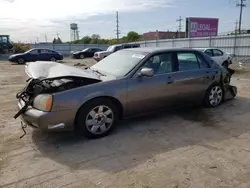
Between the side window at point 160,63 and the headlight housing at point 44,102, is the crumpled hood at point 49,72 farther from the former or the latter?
the side window at point 160,63

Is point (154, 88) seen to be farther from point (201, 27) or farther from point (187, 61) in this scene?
point (201, 27)

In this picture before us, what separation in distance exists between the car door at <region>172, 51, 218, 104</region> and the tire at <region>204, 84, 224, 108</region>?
18 centimetres

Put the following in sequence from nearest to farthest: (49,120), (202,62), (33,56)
Answer: (49,120) < (202,62) < (33,56)

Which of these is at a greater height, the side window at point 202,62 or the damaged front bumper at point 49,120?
the side window at point 202,62

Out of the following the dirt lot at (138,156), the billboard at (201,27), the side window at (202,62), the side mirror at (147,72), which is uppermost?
the billboard at (201,27)

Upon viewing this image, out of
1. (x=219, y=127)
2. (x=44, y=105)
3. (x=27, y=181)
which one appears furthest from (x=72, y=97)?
(x=219, y=127)

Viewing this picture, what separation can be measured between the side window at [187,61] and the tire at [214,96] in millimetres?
740

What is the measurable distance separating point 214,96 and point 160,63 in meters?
1.94

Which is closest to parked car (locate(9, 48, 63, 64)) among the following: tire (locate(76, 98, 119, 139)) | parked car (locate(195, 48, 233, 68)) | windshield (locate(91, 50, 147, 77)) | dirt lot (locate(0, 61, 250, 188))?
parked car (locate(195, 48, 233, 68))

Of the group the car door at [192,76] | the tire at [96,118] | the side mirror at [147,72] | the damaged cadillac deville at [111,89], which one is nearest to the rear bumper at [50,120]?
the damaged cadillac deville at [111,89]

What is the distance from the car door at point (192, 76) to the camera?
15.4 ft

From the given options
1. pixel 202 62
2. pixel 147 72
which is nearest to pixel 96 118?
pixel 147 72

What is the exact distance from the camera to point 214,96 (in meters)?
5.51

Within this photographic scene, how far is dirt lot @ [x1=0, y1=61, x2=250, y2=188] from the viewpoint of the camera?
2.69 m
